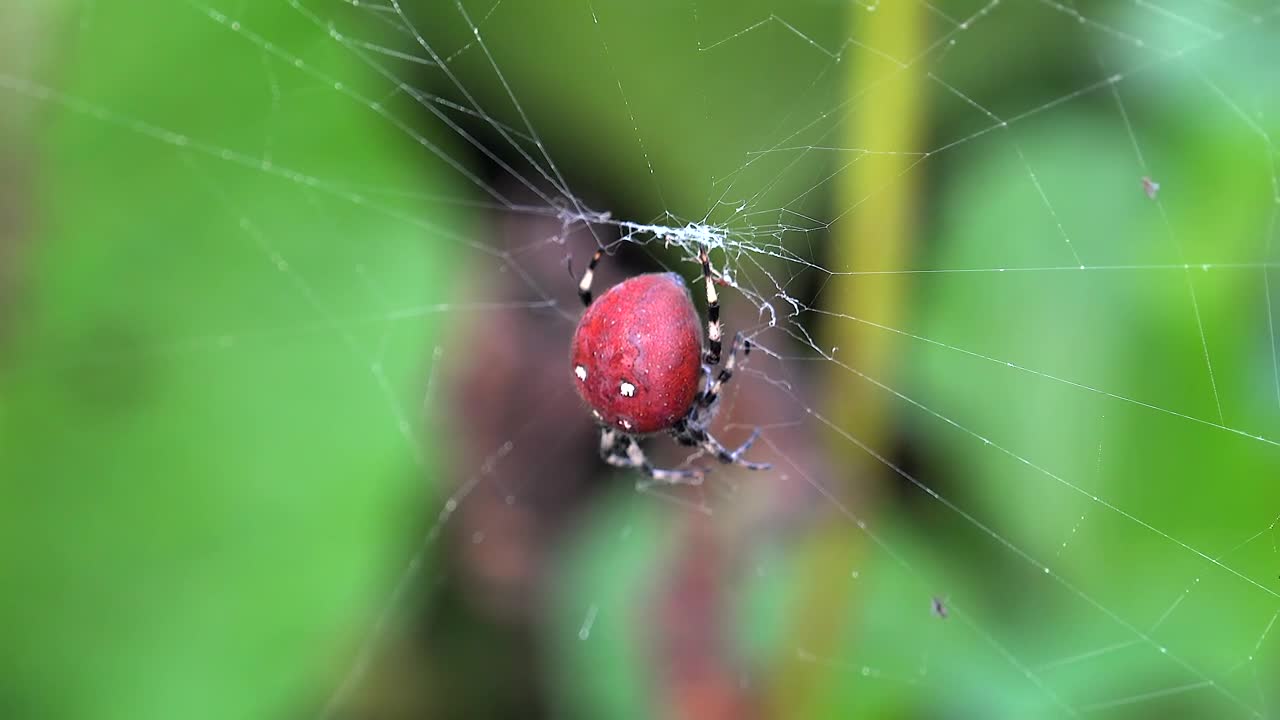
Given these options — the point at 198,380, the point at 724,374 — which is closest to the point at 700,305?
the point at 724,374

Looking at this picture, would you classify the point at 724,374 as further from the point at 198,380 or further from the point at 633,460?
the point at 198,380

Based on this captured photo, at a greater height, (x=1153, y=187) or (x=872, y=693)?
(x=1153, y=187)

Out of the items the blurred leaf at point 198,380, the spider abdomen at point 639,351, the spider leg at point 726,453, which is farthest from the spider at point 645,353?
the blurred leaf at point 198,380

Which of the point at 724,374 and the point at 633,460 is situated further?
the point at 633,460

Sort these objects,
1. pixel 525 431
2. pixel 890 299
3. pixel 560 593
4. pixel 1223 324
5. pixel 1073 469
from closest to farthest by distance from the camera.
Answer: pixel 1223 324 < pixel 1073 469 < pixel 890 299 < pixel 560 593 < pixel 525 431

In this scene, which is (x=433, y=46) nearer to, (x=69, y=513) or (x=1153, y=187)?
(x=69, y=513)

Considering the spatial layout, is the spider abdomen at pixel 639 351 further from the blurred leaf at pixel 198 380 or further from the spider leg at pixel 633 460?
the blurred leaf at pixel 198 380

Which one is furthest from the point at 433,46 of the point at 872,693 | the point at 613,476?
the point at 872,693
